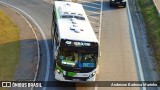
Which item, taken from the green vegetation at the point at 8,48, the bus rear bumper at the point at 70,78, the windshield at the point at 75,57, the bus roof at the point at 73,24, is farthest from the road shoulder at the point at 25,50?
the bus roof at the point at 73,24

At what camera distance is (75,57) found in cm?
2308

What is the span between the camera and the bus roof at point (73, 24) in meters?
23.7

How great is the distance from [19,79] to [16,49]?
18.6 feet

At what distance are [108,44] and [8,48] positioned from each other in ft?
28.5

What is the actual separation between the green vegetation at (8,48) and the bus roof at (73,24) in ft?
14.4

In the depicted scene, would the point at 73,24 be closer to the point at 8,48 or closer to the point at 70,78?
the point at 70,78

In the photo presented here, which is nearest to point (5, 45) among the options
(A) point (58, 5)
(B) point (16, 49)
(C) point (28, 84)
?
(B) point (16, 49)

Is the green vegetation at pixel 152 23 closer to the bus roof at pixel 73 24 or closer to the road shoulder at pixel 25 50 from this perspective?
the bus roof at pixel 73 24

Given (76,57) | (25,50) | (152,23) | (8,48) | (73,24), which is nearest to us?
(76,57)

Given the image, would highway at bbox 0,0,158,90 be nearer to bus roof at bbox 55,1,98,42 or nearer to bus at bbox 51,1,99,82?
bus at bbox 51,1,99,82

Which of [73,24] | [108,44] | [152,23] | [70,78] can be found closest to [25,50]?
[73,24]

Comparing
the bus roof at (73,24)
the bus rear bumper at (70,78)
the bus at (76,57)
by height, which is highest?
the bus roof at (73,24)

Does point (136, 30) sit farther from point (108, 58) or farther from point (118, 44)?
point (108, 58)

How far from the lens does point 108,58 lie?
1153 inches
